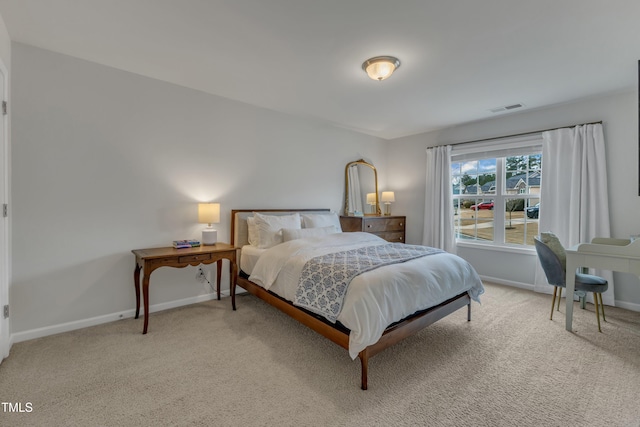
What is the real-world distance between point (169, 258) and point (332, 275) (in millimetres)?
1616

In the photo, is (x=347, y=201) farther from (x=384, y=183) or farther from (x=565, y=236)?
(x=565, y=236)

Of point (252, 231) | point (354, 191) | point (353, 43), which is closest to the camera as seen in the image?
point (353, 43)

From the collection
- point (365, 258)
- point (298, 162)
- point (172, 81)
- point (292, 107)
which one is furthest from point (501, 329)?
point (172, 81)

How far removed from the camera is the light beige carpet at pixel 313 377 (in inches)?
62.7

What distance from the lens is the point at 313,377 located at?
6.40 feet

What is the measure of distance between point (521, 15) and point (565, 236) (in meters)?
2.98

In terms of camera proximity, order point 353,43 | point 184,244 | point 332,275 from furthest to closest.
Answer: point 184,244 → point 353,43 → point 332,275

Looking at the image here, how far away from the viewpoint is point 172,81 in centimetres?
308

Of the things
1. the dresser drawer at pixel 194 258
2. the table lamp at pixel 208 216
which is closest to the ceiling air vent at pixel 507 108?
the table lamp at pixel 208 216

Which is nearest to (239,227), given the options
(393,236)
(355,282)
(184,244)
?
(184,244)

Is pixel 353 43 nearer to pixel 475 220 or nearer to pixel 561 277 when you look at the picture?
pixel 561 277

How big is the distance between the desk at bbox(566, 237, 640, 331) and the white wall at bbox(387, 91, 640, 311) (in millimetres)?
1222

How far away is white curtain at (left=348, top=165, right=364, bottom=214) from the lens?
4969 mm

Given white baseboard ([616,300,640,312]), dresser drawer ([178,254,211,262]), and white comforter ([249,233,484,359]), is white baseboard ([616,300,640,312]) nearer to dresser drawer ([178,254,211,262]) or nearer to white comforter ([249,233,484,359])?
white comforter ([249,233,484,359])
